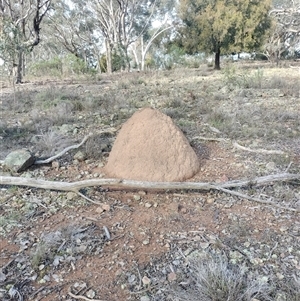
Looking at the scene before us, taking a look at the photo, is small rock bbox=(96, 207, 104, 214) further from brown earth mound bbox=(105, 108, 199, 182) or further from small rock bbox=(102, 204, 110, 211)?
brown earth mound bbox=(105, 108, 199, 182)

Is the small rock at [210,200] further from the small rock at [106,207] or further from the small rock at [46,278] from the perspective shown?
the small rock at [46,278]

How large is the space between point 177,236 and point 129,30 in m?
22.6

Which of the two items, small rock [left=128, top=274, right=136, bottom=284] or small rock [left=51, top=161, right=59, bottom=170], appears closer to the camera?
small rock [left=128, top=274, right=136, bottom=284]

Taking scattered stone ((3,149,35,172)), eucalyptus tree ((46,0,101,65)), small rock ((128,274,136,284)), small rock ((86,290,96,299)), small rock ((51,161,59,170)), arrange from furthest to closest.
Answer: eucalyptus tree ((46,0,101,65)) → small rock ((51,161,59,170)) → scattered stone ((3,149,35,172)) → small rock ((128,274,136,284)) → small rock ((86,290,96,299))

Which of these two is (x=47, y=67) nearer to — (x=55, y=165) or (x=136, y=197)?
(x=55, y=165)

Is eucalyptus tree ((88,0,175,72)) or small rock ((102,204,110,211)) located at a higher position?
eucalyptus tree ((88,0,175,72))

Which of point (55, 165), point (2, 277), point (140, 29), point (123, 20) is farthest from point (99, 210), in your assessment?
point (140, 29)

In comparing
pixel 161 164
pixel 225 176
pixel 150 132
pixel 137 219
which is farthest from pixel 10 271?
pixel 225 176

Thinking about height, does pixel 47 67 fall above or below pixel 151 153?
above

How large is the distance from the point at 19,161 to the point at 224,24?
1329 centimetres

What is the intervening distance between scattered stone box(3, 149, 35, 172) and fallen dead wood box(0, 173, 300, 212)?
23 centimetres

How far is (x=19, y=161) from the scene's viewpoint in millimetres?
3162

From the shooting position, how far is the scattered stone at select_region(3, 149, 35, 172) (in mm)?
3143

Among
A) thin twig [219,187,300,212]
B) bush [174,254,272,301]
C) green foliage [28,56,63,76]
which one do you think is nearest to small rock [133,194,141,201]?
thin twig [219,187,300,212]
